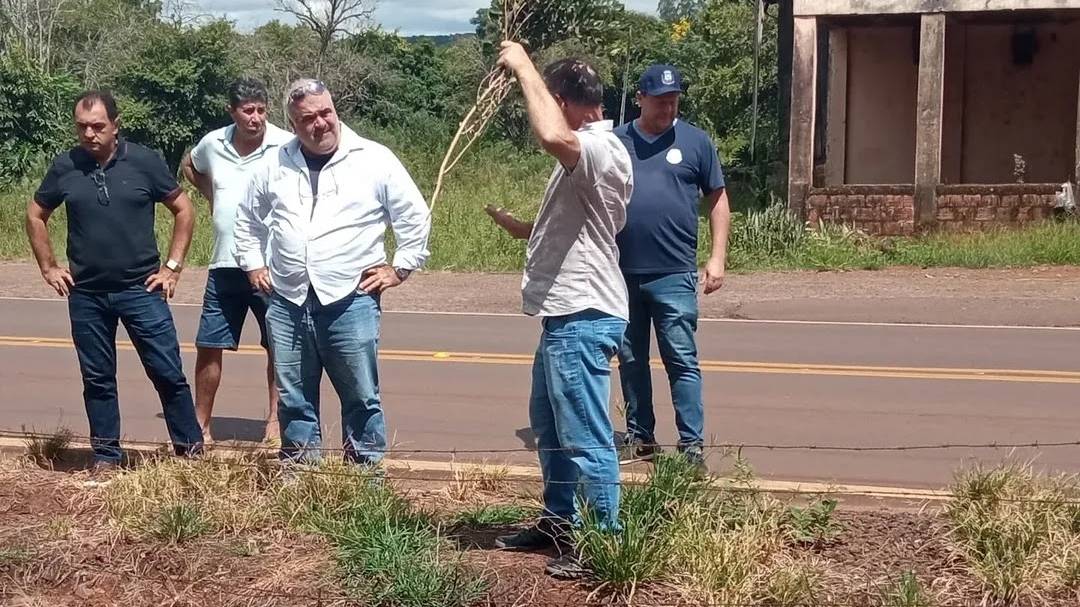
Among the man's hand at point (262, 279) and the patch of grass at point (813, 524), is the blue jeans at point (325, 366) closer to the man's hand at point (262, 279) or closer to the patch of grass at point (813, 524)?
the man's hand at point (262, 279)

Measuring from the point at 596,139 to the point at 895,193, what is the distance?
1490 centimetres

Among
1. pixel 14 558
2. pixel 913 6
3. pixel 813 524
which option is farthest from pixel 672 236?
pixel 913 6

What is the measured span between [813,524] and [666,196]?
6.64 feet

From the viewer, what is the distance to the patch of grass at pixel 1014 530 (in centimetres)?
463

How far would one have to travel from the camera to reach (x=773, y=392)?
9.49 m

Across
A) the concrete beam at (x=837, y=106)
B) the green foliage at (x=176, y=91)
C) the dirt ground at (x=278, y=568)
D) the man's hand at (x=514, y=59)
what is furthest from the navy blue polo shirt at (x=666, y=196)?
the green foliage at (x=176, y=91)

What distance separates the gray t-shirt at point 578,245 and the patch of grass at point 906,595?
4.22ft

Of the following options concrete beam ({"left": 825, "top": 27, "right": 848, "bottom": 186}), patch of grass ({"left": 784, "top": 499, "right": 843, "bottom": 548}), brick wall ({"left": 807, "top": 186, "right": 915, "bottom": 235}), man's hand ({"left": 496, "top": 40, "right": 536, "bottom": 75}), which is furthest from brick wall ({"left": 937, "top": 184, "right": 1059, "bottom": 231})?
man's hand ({"left": 496, "top": 40, "right": 536, "bottom": 75})

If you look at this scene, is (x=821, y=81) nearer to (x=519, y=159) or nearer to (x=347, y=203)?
(x=519, y=159)

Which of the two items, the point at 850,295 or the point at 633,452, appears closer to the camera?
the point at 633,452

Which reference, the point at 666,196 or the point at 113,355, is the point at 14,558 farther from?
the point at 666,196

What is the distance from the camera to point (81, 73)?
42125 mm

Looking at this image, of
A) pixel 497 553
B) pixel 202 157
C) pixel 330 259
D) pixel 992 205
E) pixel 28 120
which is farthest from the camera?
pixel 28 120

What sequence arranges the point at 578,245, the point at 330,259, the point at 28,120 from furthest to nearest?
the point at 28,120, the point at 330,259, the point at 578,245
